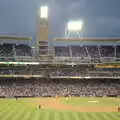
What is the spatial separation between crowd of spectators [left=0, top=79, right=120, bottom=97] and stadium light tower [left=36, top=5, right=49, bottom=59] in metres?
7.87

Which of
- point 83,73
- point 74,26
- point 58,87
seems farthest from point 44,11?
point 58,87

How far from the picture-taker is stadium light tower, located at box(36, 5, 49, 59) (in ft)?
230

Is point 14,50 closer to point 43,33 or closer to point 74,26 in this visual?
point 43,33

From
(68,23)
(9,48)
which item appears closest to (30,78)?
(9,48)

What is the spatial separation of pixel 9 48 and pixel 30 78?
9.04 metres

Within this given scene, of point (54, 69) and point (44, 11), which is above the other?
point (44, 11)

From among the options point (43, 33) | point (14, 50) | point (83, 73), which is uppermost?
point (43, 33)

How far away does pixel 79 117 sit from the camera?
33.7 metres

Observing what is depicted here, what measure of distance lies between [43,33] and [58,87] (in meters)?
14.2

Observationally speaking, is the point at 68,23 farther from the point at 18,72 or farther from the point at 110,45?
the point at 18,72

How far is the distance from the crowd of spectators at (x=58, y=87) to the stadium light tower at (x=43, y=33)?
7.87 meters

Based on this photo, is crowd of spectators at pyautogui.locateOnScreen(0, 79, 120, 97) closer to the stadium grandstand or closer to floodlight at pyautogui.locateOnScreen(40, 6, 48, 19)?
the stadium grandstand

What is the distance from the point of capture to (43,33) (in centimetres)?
7050

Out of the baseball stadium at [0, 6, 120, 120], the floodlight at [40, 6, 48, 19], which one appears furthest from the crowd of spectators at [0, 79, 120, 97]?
the floodlight at [40, 6, 48, 19]
